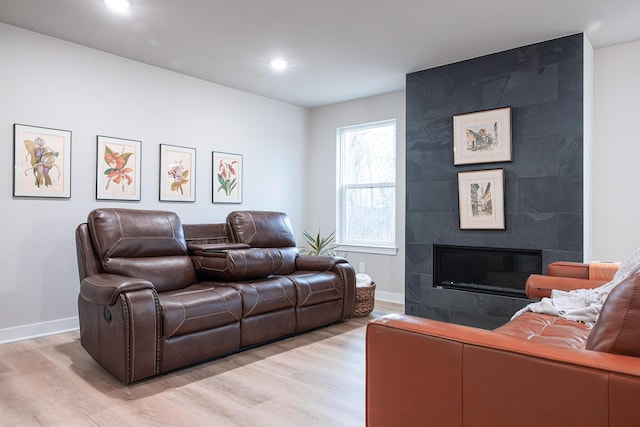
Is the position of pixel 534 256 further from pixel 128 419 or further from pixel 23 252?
pixel 23 252

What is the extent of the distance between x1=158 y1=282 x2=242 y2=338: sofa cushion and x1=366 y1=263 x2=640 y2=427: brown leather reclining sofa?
5.33ft

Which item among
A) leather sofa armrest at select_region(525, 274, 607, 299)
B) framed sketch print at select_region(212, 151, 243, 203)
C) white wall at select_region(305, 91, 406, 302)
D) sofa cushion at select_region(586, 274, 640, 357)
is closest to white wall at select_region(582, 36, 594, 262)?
leather sofa armrest at select_region(525, 274, 607, 299)

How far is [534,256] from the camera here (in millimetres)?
3588

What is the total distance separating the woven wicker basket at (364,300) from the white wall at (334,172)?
0.82 m

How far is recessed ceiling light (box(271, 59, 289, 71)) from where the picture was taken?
4.03 meters

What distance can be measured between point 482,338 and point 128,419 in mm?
1794

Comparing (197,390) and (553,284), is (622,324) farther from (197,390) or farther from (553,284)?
(197,390)

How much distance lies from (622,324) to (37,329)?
13.0 feet

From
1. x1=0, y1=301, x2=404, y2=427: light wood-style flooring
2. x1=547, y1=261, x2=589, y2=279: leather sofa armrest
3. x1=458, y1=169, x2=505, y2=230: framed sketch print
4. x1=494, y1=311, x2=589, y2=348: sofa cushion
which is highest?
x1=458, y1=169, x2=505, y2=230: framed sketch print

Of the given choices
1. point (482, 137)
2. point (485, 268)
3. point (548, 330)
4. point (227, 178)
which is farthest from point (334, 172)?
point (548, 330)

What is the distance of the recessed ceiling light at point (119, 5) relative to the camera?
2.88m

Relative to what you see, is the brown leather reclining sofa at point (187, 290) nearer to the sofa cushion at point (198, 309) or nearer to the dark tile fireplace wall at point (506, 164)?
the sofa cushion at point (198, 309)

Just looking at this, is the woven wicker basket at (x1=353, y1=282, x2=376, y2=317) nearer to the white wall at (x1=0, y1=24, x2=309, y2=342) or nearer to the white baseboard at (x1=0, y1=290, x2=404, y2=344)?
the white wall at (x1=0, y1=24, x2=309, y2=342)

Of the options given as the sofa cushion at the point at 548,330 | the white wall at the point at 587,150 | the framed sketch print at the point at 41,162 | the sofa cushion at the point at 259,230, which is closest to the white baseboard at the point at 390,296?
the sofa cushion at the point at 259,230
